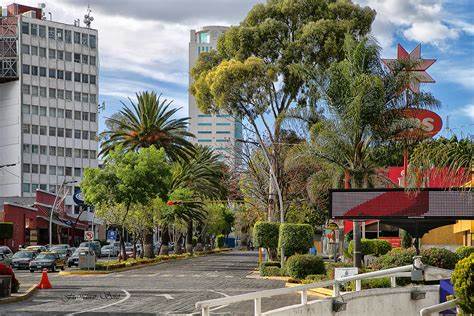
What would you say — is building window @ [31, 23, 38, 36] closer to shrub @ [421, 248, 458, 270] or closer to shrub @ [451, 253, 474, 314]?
shrub @ [421, 248, 458, 270]

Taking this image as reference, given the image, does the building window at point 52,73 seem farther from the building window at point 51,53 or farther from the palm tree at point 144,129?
the palm tree at point 144,129

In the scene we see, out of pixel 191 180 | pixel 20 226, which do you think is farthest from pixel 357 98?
pixel 20 226

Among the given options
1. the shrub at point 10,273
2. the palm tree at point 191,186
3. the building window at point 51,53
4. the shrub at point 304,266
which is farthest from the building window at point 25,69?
the shrub at point 10,273

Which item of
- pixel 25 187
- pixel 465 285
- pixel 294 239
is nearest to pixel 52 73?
pixel 25 187

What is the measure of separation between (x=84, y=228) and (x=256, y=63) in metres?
73.6

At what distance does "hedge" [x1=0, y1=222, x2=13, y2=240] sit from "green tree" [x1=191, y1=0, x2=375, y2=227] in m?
31.5

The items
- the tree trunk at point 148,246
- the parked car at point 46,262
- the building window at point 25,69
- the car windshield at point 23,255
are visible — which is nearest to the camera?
the parked car at point 46,262

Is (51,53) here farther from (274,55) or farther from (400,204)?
(400,204)

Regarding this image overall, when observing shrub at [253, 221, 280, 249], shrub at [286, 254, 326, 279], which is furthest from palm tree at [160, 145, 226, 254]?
shrub at [286, 254, 326, 279]

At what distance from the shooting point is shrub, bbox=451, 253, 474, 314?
13.9 meters

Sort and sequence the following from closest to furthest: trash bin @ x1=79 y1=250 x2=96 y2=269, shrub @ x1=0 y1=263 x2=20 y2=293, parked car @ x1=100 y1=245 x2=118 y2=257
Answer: shrub @ x1=0 y1=263 x2=20 y2=293
trash bin @ x1=79 y1=250 x2=96 y2=269
parked car @ x1=100 y1=245 x2=118 y2=257

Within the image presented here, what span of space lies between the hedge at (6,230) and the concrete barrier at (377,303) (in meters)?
70.5

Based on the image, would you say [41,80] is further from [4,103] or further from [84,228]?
[84,228]

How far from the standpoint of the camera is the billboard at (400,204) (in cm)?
2973
